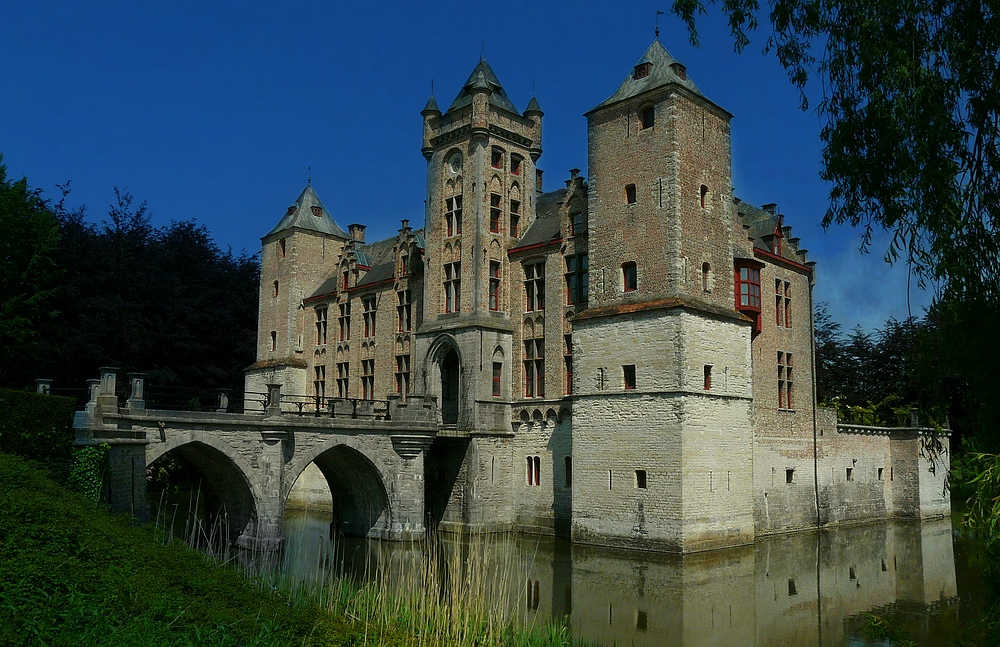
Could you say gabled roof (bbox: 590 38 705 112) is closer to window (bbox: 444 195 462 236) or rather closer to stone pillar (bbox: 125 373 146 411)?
window (bbox: 444 195 462 236)

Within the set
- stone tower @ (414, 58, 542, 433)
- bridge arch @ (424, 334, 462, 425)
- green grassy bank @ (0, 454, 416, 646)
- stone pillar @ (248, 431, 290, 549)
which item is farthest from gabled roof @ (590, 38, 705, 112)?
green grassy bank @ (0, 454, 416, 646)

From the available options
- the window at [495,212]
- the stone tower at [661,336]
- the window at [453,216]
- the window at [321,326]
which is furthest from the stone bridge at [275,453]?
the window at [321,326]

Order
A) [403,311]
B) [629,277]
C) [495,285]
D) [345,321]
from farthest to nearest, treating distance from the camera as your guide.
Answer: [345,321], [403,311], [495,285], [629,277]

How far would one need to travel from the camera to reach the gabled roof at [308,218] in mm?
37250

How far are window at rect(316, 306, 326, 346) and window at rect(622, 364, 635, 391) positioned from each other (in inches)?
656

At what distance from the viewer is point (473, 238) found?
2752 centimetres

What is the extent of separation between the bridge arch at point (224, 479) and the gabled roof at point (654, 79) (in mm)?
14379

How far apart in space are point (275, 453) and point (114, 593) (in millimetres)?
13563

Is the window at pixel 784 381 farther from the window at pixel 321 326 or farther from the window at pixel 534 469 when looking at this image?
the window at pixel 321 326

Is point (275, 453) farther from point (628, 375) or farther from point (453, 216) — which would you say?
point (453, 216)

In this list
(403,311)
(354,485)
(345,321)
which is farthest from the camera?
(345,321)

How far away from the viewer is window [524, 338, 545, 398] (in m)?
26.8

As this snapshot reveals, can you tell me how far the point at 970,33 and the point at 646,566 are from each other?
15792mm

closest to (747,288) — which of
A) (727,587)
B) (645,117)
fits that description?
(645,117)
